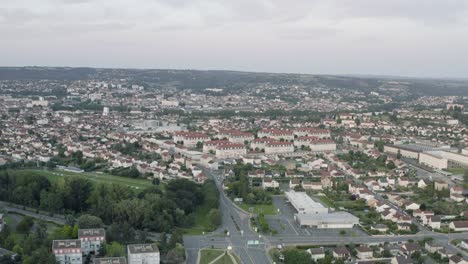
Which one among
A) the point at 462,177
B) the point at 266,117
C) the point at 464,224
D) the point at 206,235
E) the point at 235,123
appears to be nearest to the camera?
the point at 206,235

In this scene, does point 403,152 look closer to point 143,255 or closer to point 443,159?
point 443,159

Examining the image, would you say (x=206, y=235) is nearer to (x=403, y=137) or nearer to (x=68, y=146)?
(x=68, y=146)

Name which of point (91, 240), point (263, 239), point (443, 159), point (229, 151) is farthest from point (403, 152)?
point (91, 240)

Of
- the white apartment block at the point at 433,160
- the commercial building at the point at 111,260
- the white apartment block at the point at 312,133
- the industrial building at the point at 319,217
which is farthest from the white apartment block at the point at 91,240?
the white apartment block at the point at 312,133

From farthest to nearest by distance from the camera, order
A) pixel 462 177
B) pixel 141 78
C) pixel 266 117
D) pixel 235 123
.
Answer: pixel 141 78 → pixel 266 117 → pixel 235 123 → pixel 462 177

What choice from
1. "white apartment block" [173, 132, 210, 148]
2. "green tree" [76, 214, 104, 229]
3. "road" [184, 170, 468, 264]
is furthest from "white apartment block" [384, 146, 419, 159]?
"green tree" [76, 214, 104, 229]

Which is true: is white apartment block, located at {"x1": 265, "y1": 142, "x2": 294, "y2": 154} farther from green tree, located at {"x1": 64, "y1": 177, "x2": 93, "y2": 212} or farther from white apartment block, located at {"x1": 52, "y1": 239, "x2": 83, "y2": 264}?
white apartment block, located at {"x1": 52, "y1": 239, "x2": 83, "y2": 264}

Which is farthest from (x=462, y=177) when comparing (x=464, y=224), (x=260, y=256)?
(x=260, y=256)
